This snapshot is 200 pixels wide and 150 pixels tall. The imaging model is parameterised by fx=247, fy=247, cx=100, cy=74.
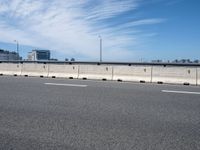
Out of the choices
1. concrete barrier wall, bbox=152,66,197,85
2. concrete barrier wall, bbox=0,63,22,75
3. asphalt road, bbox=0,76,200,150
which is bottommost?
asphalt road, bbox=0,76,200,150

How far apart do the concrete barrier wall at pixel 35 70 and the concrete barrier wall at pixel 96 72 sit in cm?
307

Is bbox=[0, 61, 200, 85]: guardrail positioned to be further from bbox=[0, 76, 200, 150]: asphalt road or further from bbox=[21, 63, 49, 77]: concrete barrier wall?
bbox=[0, 76, 200, 150]: asphalt road

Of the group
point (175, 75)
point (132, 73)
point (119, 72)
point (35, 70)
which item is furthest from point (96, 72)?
point (35, 70)

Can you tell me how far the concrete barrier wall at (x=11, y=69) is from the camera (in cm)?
1891

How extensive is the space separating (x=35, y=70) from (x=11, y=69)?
8.35 feet

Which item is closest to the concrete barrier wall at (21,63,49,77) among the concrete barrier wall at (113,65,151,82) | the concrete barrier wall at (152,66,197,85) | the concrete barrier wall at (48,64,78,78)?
the concrete barrier wall at (48,64,78,78)

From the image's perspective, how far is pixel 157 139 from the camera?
170 inches

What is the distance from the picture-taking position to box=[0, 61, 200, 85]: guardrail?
41.9 feet

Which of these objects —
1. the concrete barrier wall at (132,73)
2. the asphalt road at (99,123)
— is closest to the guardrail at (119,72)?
the concrete barrier wall at (132,73)

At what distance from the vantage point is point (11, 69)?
19328 millimetres

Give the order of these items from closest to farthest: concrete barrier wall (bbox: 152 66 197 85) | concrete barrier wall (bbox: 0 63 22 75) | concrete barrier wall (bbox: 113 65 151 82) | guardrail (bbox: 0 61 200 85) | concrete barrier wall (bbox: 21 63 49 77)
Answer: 1. concrete barrier wall (bbox: 152 66 197 85)
2. guardrail (bbox: 0 61 200 85)
3. concrete barrier wall (bbox: 113 65 151 82)
4. concrete barrier wall (bbox: 21 63 49 77)
5. concrete barrier wall (bbox: 0 63 22 75)

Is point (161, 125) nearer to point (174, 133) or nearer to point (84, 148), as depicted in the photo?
point (174, 133)

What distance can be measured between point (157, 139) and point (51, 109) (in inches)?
126

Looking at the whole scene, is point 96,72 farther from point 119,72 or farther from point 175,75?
point 175,75
